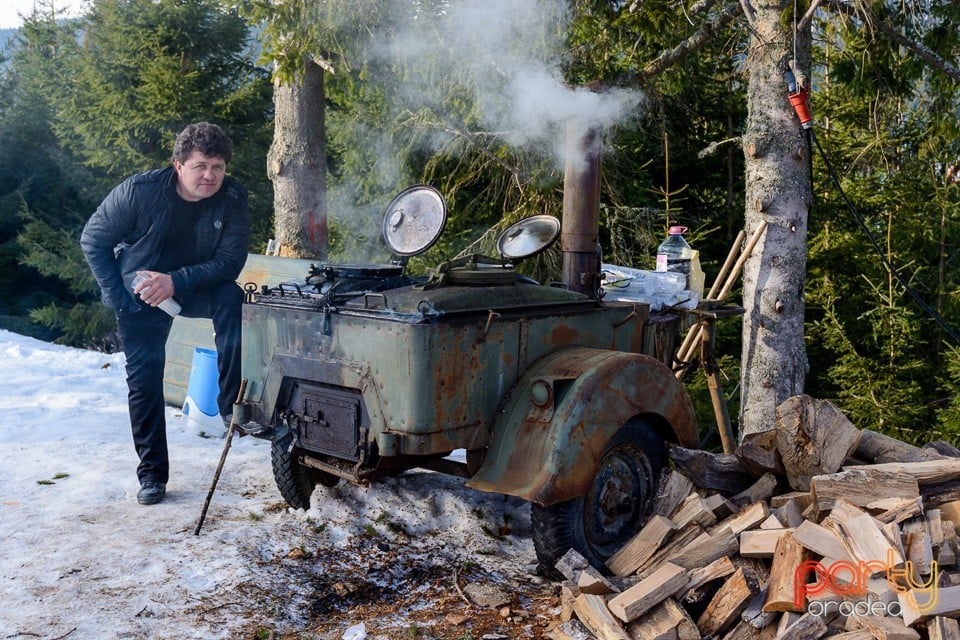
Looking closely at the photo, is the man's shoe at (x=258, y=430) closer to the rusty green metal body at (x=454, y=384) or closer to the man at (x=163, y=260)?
the rusty green metal body at (x=454, y=384)

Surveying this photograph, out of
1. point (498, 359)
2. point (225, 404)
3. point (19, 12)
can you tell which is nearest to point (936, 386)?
point (498, 359)

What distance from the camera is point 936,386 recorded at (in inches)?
333

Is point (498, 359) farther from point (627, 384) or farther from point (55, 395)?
point (55, 395)

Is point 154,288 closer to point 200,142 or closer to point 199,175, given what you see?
point 199,175

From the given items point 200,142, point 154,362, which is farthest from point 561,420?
point 200,142

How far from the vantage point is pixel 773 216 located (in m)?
5.77

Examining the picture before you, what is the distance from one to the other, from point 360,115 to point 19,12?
15.5 metres

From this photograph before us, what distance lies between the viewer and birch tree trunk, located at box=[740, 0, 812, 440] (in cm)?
569

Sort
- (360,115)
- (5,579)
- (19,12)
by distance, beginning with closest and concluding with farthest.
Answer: (5,579)
(360,115)
(19,12)

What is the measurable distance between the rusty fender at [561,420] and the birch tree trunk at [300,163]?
4.39 metres

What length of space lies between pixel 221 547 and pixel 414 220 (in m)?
2.03

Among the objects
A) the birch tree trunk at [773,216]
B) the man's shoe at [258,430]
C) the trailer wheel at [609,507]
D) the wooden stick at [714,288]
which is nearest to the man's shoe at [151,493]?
the man's shoe at [258,430]

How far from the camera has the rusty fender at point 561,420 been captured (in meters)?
3.42

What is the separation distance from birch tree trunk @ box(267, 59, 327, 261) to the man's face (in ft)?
9.63
